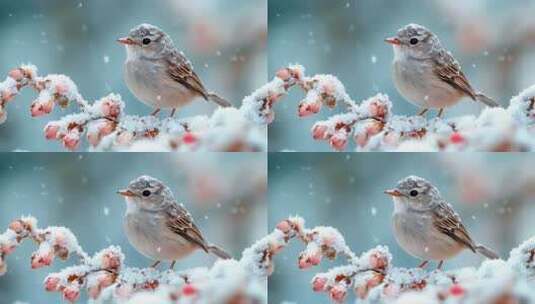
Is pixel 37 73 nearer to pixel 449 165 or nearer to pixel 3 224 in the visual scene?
pixel 3 224

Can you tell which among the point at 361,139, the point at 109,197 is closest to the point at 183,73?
the point at 109,197

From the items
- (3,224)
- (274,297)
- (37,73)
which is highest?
(37,73)

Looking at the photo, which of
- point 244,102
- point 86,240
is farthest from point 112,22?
point 86,240

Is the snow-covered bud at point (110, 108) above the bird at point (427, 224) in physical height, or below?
above

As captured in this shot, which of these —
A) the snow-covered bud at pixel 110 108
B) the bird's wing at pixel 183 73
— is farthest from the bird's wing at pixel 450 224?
the snow-covered bud at pixel 110 108

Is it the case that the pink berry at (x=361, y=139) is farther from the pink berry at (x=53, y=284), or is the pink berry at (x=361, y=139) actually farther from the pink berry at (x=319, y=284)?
the pink berry at (x=53, y=284)
